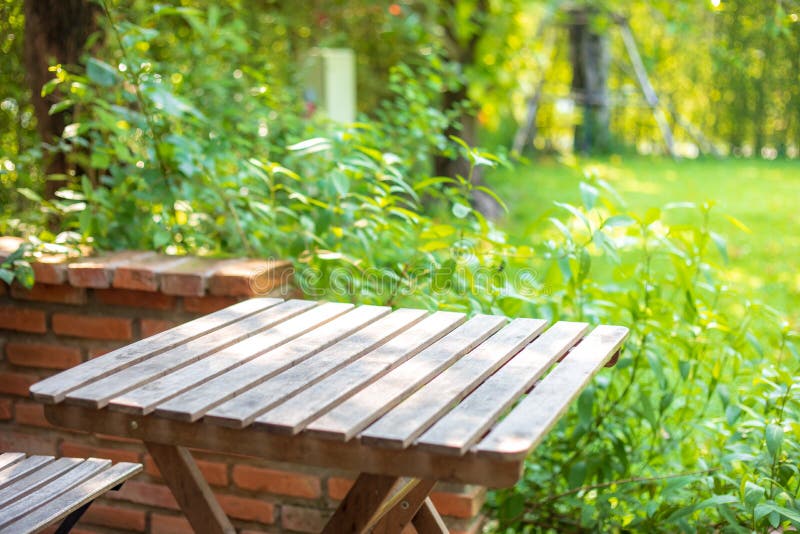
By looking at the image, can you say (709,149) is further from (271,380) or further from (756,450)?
(271,380)

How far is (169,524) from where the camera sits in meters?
2.59

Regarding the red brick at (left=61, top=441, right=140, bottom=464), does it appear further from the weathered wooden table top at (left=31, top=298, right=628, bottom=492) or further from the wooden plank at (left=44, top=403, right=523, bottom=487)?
the wooden plank at (left=44, top=403, right=523, bottom=487)

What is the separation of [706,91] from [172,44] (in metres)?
7.12

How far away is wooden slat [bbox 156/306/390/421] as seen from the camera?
4.75 ft

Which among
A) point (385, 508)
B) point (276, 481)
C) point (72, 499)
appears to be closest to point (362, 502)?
point (385, 508)

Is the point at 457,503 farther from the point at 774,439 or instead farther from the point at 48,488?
the point at 48,488

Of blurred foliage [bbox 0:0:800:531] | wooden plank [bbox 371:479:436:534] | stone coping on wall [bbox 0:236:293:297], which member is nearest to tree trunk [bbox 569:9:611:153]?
blurred foliage [bbox 0:0:800:531]

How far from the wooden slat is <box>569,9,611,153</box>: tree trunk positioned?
29.8ft

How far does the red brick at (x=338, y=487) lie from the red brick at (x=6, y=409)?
100 centimetres

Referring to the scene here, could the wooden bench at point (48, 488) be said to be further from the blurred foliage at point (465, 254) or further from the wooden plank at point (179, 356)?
the blurred foliage at point (465, 254)

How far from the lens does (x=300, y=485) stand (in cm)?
243

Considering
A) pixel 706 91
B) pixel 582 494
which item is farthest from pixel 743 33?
pixel 706 91

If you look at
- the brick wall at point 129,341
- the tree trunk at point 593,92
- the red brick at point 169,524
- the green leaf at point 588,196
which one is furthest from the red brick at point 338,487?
the tree trunk at point 593,92

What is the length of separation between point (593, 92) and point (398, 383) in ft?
31.9
